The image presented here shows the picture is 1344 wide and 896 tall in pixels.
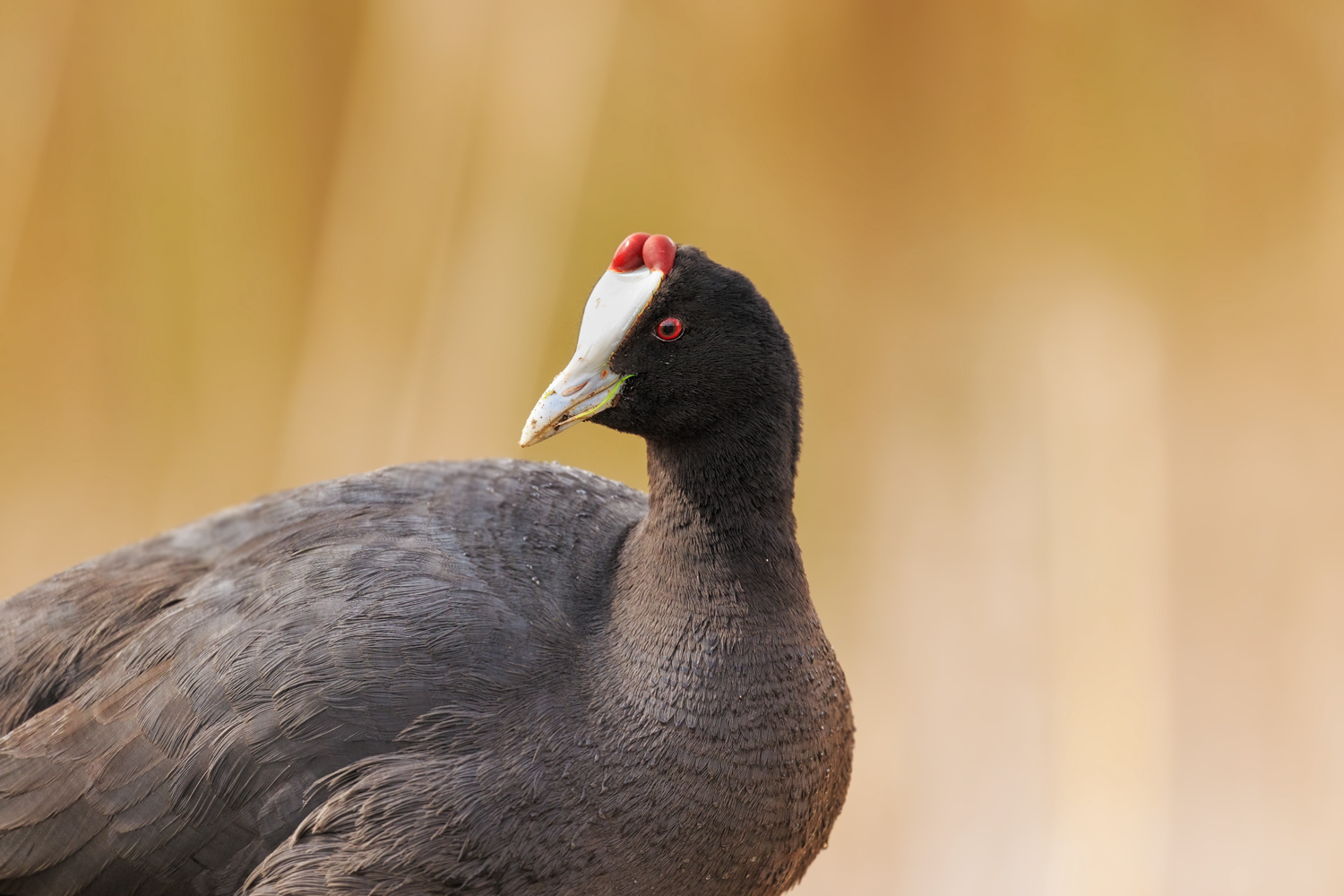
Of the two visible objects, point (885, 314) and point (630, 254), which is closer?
point (630, 254)

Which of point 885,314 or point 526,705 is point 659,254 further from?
point 885,314

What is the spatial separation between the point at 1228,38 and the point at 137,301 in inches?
165

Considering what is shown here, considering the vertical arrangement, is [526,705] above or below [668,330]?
below

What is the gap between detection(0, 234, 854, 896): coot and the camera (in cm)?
221

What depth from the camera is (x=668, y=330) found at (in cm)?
232

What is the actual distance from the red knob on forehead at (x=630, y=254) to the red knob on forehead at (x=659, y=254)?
0.02 meters

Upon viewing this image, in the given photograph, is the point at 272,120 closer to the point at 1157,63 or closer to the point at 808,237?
the point at 808,237

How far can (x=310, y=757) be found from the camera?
2.27 meters

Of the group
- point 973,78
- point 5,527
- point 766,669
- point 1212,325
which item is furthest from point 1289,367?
point 5,527

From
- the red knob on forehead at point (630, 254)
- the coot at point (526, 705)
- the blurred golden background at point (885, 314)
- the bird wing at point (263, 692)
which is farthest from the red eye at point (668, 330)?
the blurred golden background at point (885, 314)

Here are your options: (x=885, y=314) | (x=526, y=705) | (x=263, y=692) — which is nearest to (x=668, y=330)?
(x=526, y=705)

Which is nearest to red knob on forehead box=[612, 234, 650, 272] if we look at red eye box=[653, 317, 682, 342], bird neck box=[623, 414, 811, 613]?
red eye box=[653, 317, 682, 342]

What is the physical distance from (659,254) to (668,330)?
0.49 ft

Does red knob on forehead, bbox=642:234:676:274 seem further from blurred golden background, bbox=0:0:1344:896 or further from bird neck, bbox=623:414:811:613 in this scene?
blurred golden background, bbox=0:0:1344:896
